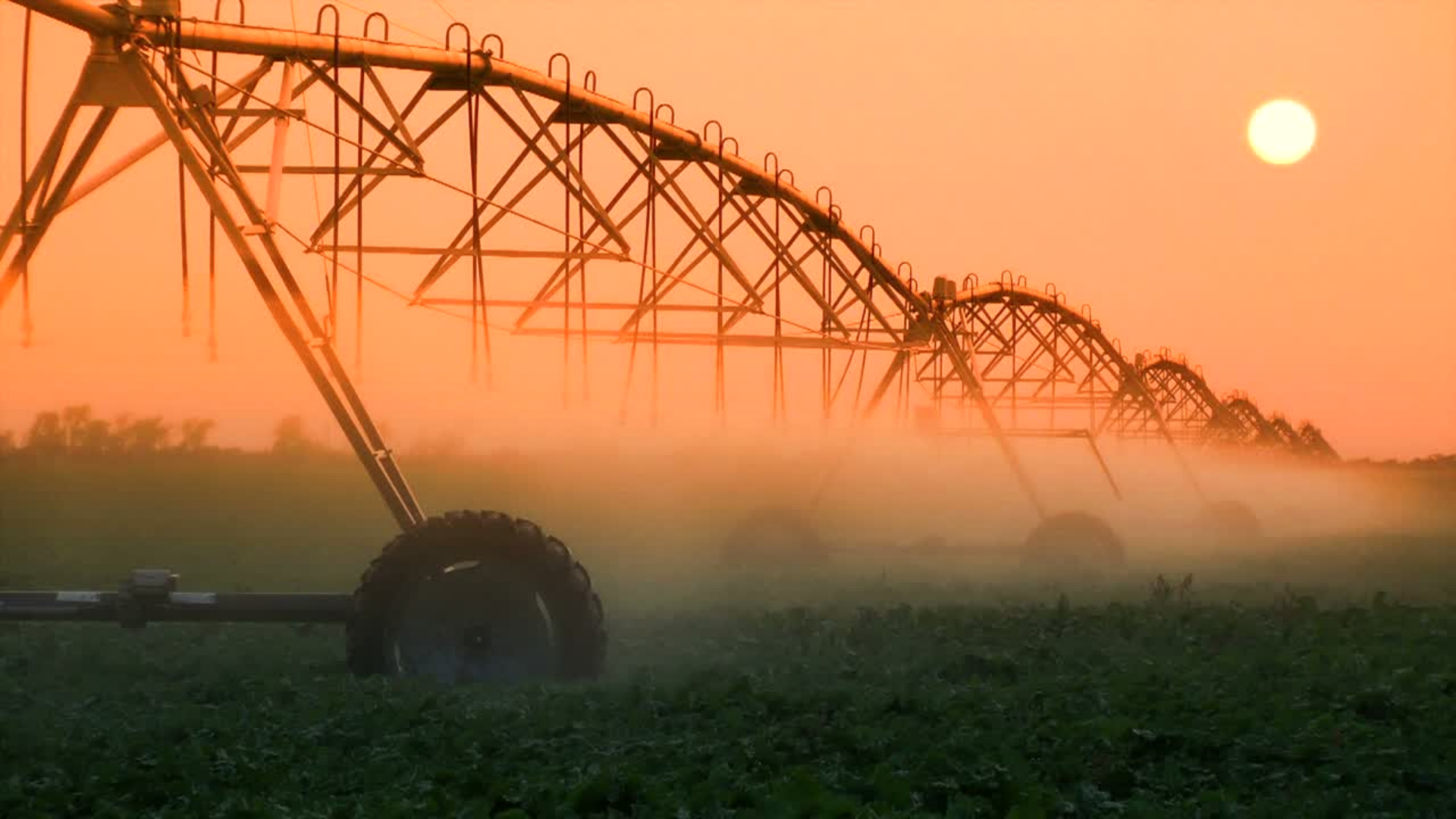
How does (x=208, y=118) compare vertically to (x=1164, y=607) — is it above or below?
above

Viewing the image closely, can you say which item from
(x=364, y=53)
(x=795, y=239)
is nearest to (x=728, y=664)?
(x=364, y=53)

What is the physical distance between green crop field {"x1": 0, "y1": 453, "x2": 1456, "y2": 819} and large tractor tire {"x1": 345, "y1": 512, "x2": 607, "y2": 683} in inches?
16.6

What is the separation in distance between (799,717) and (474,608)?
2.92 m

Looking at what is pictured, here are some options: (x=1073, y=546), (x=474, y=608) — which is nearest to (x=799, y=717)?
(x=474, y=608)

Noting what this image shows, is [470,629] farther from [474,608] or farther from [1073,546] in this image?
[1073,546]

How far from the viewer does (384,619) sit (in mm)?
14453

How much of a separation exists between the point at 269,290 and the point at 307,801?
226 inches

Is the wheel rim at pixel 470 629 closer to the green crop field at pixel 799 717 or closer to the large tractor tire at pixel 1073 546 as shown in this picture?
the green crop field at pixel 799 717

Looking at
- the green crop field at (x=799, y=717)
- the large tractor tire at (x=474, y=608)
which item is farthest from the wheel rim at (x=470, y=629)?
the green crop field at (x=799, y=717)

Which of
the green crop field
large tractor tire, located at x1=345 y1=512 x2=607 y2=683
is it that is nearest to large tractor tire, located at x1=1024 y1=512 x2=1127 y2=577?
the green crop field

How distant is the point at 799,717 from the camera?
12.8 m

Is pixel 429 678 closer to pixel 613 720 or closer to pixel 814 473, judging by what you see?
pixel 613 720

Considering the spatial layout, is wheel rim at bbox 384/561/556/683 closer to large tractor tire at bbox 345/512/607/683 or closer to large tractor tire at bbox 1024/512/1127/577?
large tractor tire at bbox 345/512/607/683

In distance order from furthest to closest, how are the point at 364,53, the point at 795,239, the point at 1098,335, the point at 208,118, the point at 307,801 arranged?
the point at 1098,335 → the point at 795,239 → the point at 364,53 → the point at 208,118 → the point at 307,801
